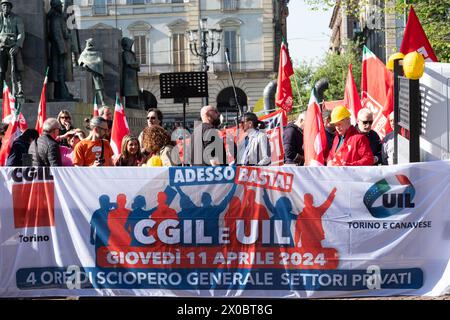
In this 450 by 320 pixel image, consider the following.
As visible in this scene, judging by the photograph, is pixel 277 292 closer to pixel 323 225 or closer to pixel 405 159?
pixel 323 225

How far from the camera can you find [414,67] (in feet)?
26.8

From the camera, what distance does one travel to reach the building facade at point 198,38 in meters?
69.8

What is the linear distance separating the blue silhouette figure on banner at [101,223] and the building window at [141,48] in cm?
6480

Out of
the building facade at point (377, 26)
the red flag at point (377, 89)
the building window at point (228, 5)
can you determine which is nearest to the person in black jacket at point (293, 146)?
the red flag at point (377, 89)

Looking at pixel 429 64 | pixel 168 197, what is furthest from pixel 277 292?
pixel 429 64

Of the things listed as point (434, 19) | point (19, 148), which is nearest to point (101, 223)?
point (19, 148)

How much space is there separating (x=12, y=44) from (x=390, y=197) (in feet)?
49.8

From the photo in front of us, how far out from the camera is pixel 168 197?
322 inches

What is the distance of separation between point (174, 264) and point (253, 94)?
61469 millimetres

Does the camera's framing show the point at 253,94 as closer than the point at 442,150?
No

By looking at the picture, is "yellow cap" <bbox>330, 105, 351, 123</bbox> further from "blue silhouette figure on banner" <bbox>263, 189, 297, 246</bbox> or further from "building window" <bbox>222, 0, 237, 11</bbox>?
"building window" <bbox>222, 0, 237, 11</bbox>

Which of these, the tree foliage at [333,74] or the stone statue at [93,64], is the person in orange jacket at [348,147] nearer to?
the stone statue at [93,64]

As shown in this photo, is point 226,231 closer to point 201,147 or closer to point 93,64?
point 201,147
